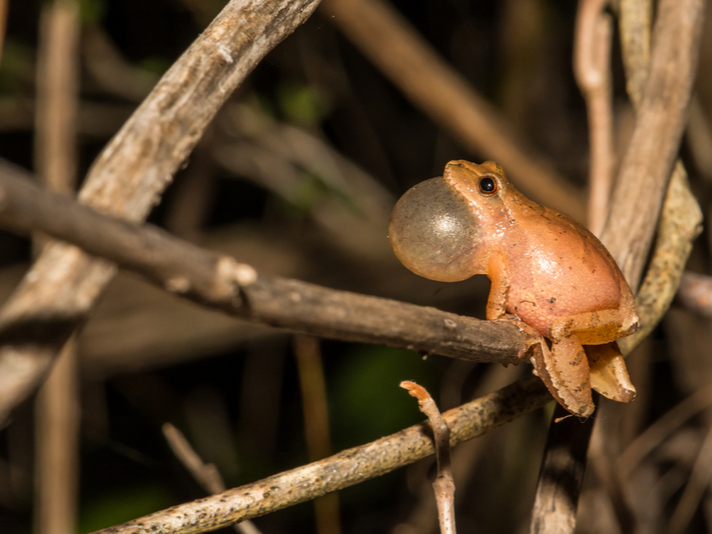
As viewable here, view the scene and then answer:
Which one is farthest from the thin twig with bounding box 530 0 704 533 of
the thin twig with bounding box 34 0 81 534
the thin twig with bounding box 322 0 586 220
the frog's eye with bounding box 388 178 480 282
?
the thin twig with bounding box 34 0 81 534

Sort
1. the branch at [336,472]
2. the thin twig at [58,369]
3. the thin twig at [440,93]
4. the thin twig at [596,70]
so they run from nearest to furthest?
1. the branch at [336,472]
2. the thin twig at [596,70]
3. the thin twig at [58,369]
4. the thin twig at [440,93]

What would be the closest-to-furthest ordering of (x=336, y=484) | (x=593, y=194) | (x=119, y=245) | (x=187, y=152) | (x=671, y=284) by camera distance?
1. (x=119, y=245)
2. (x=187, y=152)
3. (x=336, y=484)
4. (x=671, y=284)
5. (x=593, y=194)

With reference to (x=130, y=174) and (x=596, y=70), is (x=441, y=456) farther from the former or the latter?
(x=596, y=70)

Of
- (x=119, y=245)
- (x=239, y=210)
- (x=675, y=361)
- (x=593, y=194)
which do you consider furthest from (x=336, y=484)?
(x=239, y=210)

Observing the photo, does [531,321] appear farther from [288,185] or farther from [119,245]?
[288,185]

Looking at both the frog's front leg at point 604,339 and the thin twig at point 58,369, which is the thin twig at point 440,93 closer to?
the thin twig at point 58,369

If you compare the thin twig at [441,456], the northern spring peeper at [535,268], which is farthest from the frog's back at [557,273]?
the thin twig at [441,456]

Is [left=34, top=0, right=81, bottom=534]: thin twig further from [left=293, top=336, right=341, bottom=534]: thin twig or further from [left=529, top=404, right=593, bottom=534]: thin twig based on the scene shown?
[left=529, top=404, right=593, bottom=534]: thin twig
